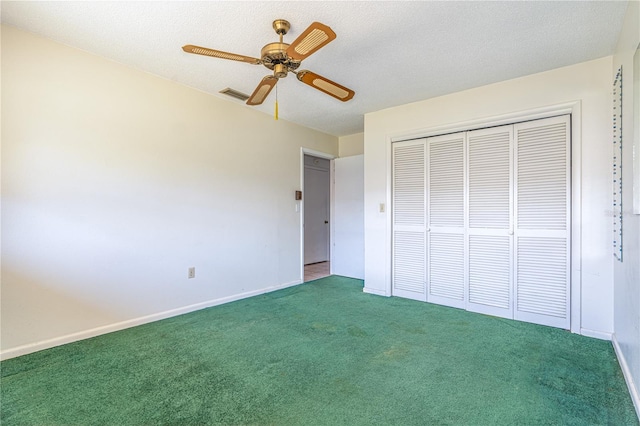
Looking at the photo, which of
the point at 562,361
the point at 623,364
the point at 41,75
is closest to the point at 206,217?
the point at 41,75

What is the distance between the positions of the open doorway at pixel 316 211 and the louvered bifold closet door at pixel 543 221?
3.68 meters

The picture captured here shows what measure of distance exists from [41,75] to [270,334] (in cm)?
283

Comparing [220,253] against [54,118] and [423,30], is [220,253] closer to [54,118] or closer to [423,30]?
[54,118]

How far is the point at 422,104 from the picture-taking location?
3.69m

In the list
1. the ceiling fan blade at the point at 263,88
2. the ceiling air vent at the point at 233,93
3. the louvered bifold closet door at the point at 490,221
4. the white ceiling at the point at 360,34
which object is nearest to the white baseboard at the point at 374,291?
the louvered bifold closet door at the point at 490,221

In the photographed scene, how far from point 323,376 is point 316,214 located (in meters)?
4.76

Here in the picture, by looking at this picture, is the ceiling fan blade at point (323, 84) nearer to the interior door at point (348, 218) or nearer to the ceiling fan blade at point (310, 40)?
the ceiling fan blade at point (310, 40)

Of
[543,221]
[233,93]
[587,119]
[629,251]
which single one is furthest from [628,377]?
[233,93]

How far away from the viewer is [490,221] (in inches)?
129

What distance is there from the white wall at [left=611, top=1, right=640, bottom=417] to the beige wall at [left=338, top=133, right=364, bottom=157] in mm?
3222

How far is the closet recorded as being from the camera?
2906 millimetres

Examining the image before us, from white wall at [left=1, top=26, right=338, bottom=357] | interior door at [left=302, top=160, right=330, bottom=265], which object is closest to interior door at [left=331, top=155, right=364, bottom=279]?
interior door at [left=302, top=160, right=330, bottom=265]

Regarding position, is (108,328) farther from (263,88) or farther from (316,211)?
(316,211)

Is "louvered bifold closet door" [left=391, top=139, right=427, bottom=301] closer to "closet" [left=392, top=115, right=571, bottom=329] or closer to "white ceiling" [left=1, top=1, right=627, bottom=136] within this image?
"closet" [left=392, top=115, right=571, bottom=329]
